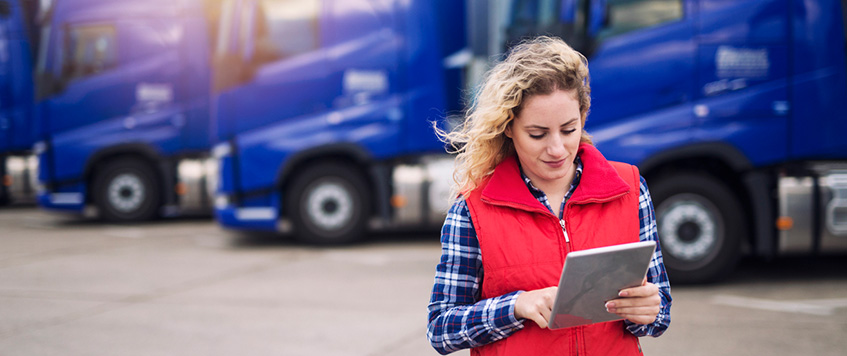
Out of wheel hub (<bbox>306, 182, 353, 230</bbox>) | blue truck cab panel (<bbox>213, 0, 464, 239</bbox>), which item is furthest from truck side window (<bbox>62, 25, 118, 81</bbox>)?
wheel hub (<bbox>306, 182, 353, 230</bbox>)

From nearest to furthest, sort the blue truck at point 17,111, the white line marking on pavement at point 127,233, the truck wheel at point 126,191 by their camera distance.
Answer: the white line marking on pavement at point 127,233
the truck wheel at point 126,191
the blue truck at point 17,111

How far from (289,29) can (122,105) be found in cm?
352

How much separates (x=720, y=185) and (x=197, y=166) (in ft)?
23.3

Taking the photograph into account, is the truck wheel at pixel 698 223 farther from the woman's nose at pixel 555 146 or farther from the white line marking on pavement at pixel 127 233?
the white line marking on pavement at pixel 127 233

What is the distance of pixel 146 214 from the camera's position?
10.2 m

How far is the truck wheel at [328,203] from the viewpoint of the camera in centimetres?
784

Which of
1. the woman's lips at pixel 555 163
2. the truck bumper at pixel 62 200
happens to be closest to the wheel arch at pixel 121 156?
the truck bumper at pixel 62 200

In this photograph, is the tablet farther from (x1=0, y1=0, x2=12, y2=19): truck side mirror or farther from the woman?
(x1=0, y1=0, x2=12, y2=19): truck side mirror

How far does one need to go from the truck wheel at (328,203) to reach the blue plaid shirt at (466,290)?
627 cm

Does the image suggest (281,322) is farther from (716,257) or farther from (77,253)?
(77,253)

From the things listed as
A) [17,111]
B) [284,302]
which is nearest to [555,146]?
[284,302]

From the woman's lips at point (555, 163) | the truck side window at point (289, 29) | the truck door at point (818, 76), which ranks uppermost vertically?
the truck side window at point (289, 29)

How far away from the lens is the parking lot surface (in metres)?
4.23

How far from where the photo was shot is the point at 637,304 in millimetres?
1428
